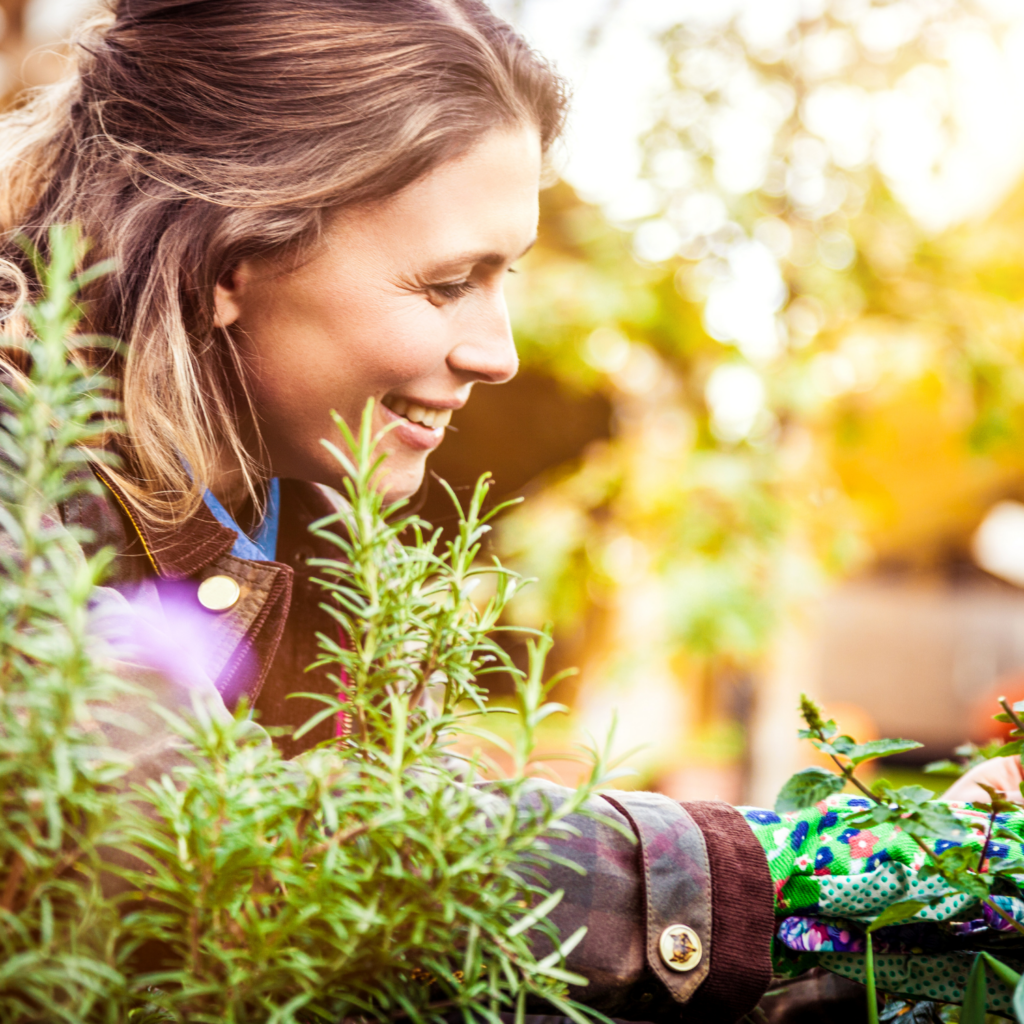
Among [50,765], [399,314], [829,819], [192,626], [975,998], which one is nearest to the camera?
[50,765]

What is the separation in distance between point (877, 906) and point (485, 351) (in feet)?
2.00

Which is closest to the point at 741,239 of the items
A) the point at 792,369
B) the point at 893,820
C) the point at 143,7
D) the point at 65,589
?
the point at 792,369

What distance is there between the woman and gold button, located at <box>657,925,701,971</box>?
44 centimetres

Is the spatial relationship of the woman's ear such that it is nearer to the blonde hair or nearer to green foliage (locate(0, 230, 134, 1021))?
the blonde hair

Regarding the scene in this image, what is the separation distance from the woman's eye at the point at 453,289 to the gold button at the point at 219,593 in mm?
346

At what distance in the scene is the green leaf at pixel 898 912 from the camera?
57 centimetres

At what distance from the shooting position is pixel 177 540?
0.83 metres

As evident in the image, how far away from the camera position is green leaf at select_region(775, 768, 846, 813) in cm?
59

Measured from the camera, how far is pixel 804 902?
0.64 meters

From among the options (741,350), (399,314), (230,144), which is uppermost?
(230,144)

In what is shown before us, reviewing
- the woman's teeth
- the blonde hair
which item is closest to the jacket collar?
the blonde hair

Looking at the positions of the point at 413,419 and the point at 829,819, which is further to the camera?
the point at 413,419

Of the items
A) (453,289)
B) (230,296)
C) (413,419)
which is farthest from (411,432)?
(230,296)

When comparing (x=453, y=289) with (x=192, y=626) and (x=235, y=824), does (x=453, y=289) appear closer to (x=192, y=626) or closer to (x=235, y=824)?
(x=192, y=626)
